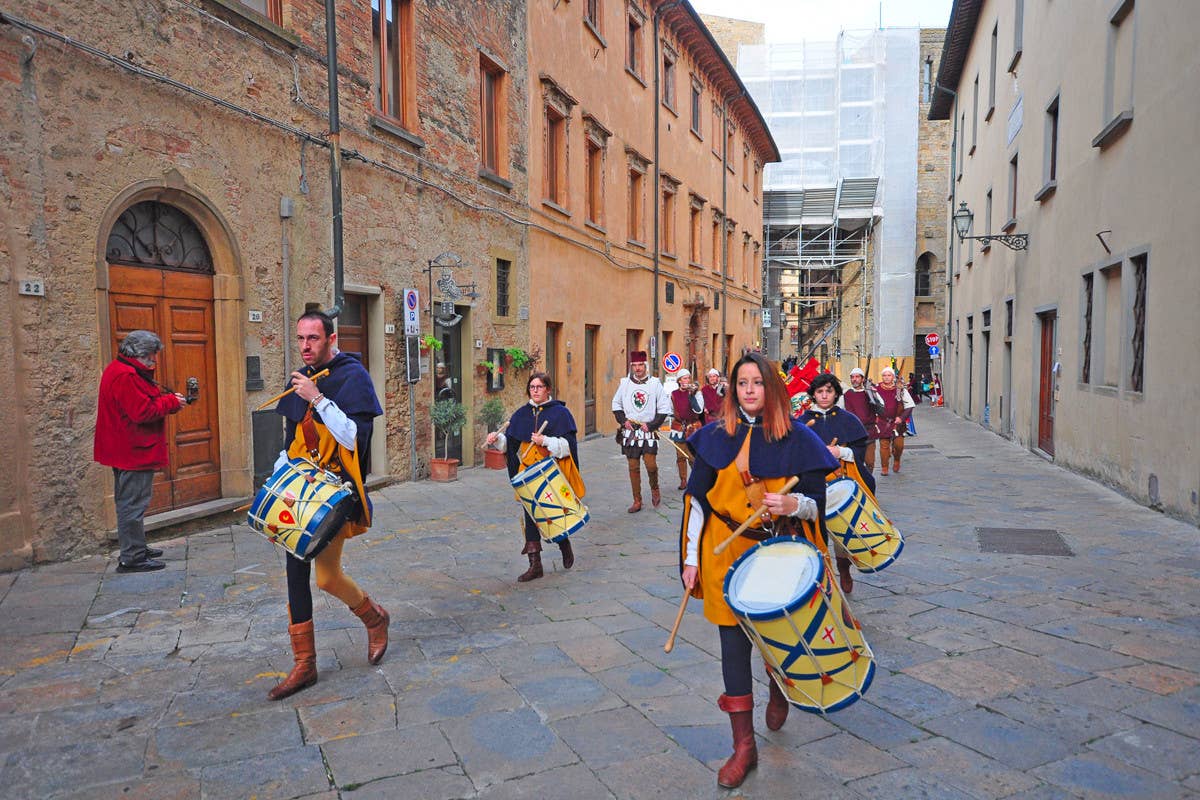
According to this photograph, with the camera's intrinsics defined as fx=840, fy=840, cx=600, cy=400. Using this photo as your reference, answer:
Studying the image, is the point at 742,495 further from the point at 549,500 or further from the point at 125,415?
the point at 125,415

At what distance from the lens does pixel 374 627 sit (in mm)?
4461

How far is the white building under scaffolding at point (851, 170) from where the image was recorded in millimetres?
34875

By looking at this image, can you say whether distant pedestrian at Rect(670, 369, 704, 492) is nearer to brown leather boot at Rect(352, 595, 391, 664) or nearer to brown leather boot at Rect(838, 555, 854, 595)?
brown leather boot at Rect(838, 555, 854, 595)

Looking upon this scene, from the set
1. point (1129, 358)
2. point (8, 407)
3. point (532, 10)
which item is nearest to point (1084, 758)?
point (8, 407)

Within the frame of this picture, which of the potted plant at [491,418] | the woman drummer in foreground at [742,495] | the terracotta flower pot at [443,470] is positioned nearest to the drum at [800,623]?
the woman drummer in foreground at [742,495]

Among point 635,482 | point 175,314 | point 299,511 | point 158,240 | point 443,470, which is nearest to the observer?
point 299,511

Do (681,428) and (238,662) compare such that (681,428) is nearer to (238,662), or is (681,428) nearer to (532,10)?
(238,662)

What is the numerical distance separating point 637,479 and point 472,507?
186 cm

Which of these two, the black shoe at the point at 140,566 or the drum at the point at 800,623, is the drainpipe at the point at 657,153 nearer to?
the black shoe at the point at 140,566

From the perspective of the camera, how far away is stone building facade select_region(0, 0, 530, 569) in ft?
20.4

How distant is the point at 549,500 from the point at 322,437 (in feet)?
7.26

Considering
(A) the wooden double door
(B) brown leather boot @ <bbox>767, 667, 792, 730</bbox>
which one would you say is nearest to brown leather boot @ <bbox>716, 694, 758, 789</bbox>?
(B) brown leather boot @ <bbox>767, 667, 792, 730</bbox>

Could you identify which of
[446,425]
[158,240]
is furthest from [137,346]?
[446,425]

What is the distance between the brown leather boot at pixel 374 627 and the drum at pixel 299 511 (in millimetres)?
613
